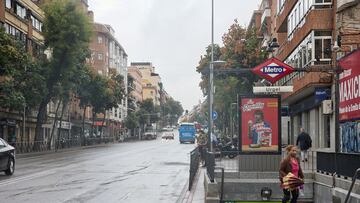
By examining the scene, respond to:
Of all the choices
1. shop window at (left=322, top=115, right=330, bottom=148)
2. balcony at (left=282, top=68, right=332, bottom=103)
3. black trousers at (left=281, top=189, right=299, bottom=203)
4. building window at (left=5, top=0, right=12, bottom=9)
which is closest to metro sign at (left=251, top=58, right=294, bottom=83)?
black trousers at (left=281, top=189, right=299, bottom=203)

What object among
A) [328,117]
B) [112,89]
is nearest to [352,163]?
[328,117]

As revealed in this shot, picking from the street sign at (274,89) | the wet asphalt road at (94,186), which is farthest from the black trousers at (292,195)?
the street sign at (274,89)

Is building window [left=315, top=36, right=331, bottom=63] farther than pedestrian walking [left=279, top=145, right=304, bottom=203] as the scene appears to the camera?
Yes

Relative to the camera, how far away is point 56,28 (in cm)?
5184

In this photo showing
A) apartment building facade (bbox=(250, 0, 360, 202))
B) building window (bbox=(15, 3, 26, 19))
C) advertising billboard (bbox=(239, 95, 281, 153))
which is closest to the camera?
apartment building facade (bbox=(250, 0, 360, 202))

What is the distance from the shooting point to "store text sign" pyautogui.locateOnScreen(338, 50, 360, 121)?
11391 mm

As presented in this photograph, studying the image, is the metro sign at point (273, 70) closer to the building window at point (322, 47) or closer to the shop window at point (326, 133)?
the building window at point (322, 47)

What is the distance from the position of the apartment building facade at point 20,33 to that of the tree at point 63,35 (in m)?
3.43

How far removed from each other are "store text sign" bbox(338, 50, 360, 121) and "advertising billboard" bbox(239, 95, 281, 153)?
6.38 meters

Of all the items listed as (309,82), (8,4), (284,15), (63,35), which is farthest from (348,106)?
(8,4)

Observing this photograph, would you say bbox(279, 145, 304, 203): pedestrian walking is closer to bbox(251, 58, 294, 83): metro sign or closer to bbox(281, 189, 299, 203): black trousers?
bbox(281, 189, 299, 203): black trousers

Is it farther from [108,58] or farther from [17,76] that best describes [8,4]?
[108,58]

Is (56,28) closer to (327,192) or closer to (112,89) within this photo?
(112,89)

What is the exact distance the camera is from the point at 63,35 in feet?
168
